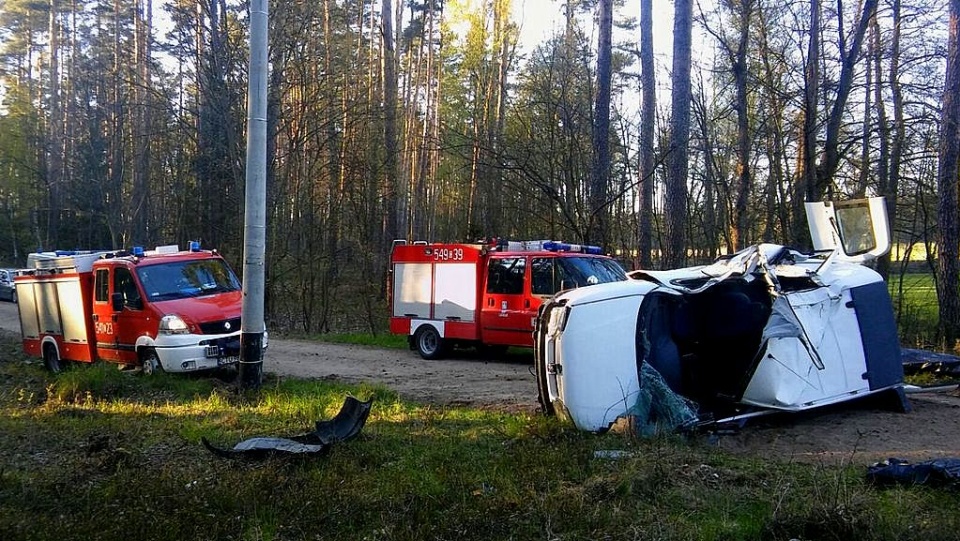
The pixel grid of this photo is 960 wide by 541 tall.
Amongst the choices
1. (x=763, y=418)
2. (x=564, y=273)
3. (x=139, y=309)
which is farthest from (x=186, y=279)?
(x=763, y=418)

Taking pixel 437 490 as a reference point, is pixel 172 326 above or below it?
above

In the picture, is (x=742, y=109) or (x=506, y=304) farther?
(x=742, y=109)

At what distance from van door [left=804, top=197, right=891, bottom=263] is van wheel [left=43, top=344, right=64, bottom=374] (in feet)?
47.5

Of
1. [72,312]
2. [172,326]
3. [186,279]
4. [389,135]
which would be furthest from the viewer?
[389,135]

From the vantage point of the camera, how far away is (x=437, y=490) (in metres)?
5.66

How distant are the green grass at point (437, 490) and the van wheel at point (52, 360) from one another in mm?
7504

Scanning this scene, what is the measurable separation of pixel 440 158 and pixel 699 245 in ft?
69.3

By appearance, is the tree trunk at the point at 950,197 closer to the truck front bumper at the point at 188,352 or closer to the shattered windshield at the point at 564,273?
the shattered windshield at the point at 564,273

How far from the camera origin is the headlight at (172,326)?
12.1 meters

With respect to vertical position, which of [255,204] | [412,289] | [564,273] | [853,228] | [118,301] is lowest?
[118,301]

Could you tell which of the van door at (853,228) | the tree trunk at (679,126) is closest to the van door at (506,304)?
the tree trunk at (679,126)

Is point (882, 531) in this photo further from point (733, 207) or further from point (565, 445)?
point (733, 207)

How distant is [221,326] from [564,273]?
6139 millimetres

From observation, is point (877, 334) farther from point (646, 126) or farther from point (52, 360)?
point (52, 360)
